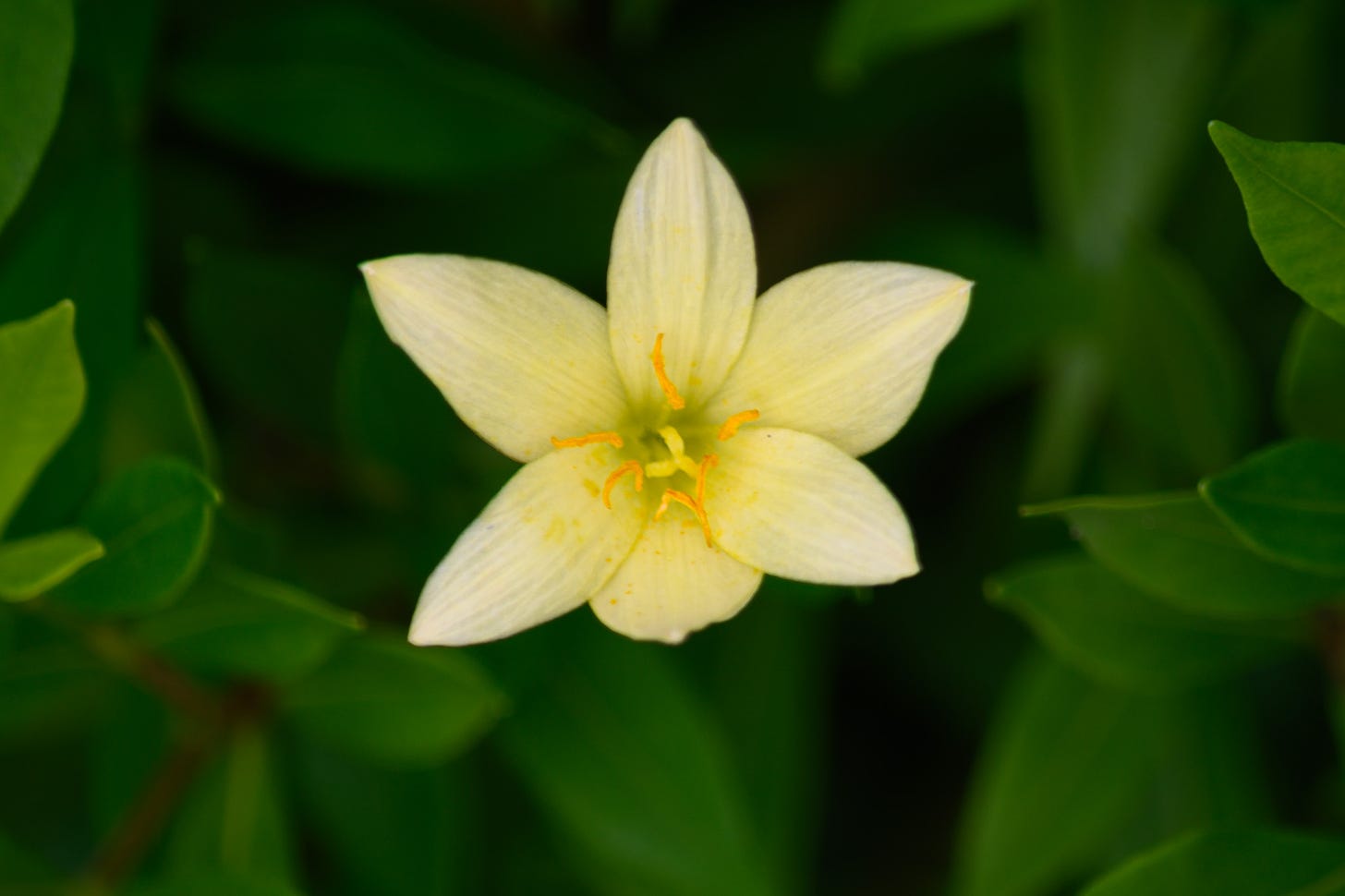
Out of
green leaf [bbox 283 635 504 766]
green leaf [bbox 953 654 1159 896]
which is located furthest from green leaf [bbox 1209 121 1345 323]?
green leaf [bbox 283 635 504 766]

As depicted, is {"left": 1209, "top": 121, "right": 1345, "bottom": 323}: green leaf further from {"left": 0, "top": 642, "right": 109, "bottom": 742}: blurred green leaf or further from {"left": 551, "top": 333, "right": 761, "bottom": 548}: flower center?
{"left": 0, "top": 642, "right": 109, "bottom": 742}: blurred green leaf

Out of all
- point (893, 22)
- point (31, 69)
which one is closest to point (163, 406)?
point (31, 69)

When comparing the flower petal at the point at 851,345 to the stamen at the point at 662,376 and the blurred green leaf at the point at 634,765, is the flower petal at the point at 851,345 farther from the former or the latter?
Result: the blurred green leaf at the point at 634,765

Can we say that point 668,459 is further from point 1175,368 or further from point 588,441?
point 1175,368

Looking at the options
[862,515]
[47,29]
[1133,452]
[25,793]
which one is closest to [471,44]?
[47,29]

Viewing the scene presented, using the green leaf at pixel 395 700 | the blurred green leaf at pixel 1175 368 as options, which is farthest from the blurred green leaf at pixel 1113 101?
the green leaf at pixel 395 700

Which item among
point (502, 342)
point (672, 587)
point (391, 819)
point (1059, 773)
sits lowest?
point (391, 819)
